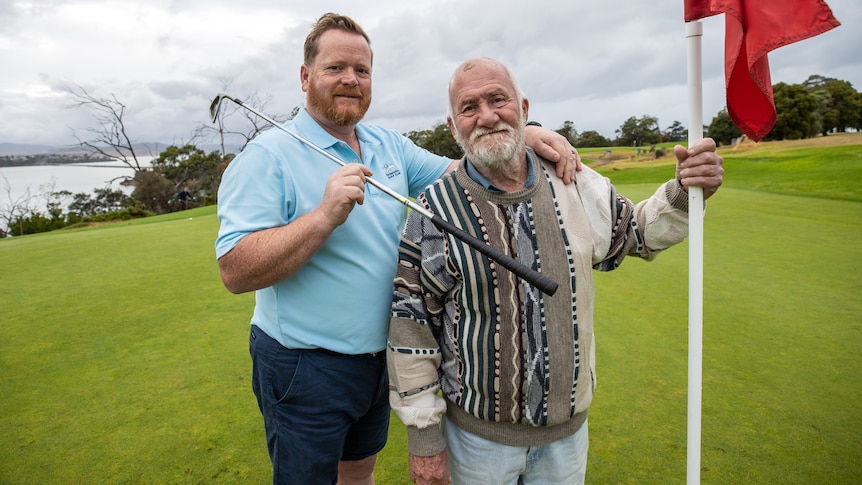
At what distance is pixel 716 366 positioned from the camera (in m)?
2.73

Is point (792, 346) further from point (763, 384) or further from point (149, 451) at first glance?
point (149, 451)

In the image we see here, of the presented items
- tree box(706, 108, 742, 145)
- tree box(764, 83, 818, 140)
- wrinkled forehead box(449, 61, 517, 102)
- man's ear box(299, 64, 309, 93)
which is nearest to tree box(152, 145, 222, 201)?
tree box(706, 108, 742, 145)

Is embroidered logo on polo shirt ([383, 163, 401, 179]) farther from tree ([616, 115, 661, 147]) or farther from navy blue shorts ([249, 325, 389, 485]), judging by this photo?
tree ([616, 115, 661, 147])

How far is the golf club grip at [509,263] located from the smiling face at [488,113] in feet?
0.88

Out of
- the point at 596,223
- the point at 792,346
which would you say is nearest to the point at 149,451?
the point at 596,223

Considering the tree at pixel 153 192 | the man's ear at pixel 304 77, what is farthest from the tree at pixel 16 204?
the man's ear at pixel 304 77

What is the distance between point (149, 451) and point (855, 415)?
3.12m

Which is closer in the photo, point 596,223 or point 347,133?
point 596,223

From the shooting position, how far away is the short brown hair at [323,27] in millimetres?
1702

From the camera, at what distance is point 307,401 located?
5.28 feet

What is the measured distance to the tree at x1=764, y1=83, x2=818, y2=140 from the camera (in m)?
21.4

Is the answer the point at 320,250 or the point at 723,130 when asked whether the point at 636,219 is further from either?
the point at 723,130

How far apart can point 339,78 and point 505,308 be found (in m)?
0.93

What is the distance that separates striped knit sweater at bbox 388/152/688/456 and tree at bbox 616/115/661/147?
3827 centimetres
